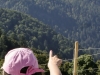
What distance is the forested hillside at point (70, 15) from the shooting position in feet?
428

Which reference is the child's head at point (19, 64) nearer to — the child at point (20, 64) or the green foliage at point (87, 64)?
the child at point (20, 64)

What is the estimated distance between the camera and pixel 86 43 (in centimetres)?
12312

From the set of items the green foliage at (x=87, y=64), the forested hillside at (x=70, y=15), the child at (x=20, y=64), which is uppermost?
the forested hillside at (x=70, y=15)

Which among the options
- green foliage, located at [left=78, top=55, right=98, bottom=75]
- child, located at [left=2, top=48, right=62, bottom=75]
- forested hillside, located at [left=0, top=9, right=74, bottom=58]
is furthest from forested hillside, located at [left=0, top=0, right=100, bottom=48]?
child, located at [left=2, top=48, right=62, bottom=75]

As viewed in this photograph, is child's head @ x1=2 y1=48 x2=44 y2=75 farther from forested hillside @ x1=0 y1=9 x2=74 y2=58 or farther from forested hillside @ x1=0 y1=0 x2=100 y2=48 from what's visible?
forested hillside @ x1=0 y1=0 x2=100 y2=48

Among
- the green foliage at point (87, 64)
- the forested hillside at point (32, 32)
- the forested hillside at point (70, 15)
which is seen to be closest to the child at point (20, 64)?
the green foliage at point (87, 64)

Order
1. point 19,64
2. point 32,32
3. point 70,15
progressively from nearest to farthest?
point 19,64
point 32,32
point 70,15

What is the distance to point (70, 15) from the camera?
15300 cm

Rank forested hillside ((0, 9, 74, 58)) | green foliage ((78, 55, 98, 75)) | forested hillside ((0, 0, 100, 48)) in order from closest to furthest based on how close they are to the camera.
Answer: green foliage ((78, 55, 98, 75))
forested hillside ((0, 9, 74, 58))
forested hillside ((0, 0, 100, 48))

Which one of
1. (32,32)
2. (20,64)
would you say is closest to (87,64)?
(20,64)

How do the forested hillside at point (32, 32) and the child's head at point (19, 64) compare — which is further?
the forested hillside at point (32, 32)

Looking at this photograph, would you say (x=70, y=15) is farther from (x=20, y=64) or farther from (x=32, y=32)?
(x=20, y=64)

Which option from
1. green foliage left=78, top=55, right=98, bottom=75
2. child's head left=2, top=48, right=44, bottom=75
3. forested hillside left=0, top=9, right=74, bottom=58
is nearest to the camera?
child's head left=2, top=48, right=44, bottom=75

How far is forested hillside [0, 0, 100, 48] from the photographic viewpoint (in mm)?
130500
